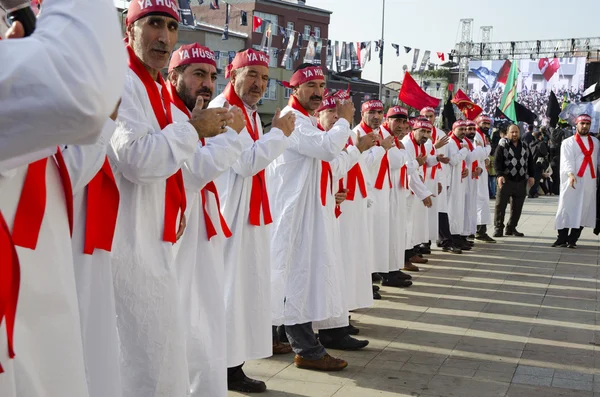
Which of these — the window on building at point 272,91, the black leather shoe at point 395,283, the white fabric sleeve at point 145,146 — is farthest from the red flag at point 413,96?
the window on building at point 272,91

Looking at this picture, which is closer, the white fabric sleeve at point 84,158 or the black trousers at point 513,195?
the white fabric sleeve at point 84,158

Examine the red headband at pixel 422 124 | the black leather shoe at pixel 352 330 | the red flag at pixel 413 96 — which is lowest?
the black leather shoe at pixel 352 330

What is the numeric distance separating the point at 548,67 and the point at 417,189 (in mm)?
32542

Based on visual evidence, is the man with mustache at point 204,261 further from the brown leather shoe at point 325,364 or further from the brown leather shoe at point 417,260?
the brown leather shoe at point 417,260

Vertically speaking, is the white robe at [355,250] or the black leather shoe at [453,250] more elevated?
the white robe at [355,250]

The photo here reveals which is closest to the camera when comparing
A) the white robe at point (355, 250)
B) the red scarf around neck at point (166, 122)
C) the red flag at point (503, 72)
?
the red scarf around neck at point (166, 122)

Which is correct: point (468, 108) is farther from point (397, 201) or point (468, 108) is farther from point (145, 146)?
point (145, 146)

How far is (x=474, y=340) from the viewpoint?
6.27 m

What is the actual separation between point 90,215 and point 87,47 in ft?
5.59

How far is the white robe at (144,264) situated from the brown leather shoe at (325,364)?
2.11 m

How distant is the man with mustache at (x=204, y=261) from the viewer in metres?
3.68

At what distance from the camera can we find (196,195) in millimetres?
3854

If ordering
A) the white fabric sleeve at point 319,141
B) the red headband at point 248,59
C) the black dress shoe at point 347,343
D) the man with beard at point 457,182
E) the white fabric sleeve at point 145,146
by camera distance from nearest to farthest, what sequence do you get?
the white fabric sleeve at point 145,146
the red headband at point 248,59
the white fabric sleeve at point 319,141
the black dress shoe at point 347,343
the man with beard at point 457,182

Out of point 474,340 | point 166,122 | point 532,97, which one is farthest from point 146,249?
point 532,97
